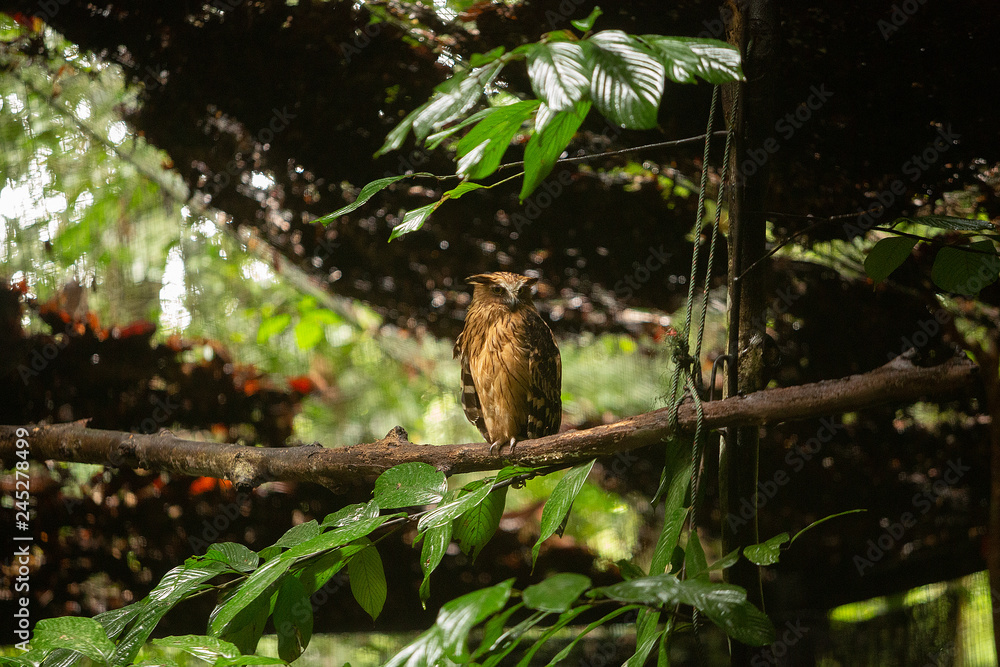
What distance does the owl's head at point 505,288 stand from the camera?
124cm

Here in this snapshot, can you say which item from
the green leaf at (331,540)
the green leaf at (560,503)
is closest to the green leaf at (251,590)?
the green leaf at (331,540)

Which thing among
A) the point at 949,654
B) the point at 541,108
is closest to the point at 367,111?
the point at 541,108

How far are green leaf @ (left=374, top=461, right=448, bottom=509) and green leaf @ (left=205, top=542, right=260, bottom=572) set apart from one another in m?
0.14

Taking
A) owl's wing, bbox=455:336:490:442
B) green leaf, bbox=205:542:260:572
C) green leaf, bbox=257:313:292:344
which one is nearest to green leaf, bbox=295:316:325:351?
green leaf, bbox=257:313:292:344

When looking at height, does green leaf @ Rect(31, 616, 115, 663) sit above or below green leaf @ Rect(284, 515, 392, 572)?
below

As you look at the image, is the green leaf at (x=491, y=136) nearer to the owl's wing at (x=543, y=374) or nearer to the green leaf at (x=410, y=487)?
the green leaf at (x=410, y=487)

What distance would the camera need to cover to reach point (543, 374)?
1264 millimetres

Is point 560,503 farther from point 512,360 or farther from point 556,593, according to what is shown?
point 512,360

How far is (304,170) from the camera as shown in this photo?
3.94ft

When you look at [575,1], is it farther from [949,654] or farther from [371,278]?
[949,654]

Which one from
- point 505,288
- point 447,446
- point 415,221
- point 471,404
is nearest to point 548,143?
point 415,221

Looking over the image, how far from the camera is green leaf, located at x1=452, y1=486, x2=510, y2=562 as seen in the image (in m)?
0.64

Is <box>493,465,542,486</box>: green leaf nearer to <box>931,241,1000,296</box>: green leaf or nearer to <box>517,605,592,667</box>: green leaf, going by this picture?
<box>517,605,592,667</box>: green leaf

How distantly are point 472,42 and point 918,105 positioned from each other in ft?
2.46
